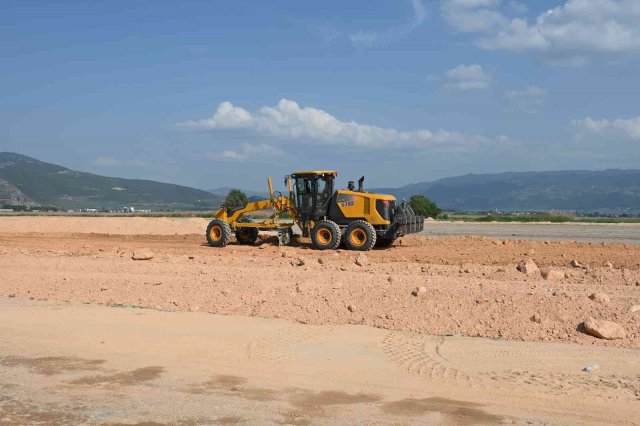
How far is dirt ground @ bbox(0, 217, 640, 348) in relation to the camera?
9.83 m

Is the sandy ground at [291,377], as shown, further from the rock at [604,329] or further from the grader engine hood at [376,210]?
the grader engine hood at [376,210]

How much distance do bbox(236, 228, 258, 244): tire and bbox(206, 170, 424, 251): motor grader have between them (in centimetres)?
55

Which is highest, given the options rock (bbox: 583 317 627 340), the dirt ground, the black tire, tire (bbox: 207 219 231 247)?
tire (bbox: 207 219 231 247)

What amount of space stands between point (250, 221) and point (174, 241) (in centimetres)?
433

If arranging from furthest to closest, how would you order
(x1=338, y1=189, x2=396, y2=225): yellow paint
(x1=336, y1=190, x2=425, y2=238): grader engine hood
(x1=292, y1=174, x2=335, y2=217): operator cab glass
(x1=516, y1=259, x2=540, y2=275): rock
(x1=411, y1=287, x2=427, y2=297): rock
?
(x1=292, y1=174, x2=335, y2=217): operator cab glass → (x1=338, y1=189, x2=396, y2=225): yellow paint → (x1=336, y1=190, x2=425, y2=238): grader engine hood → (x1=516, y1=259, x2=540, y2=275): rock → (x1=411, y1=287, x2=427, y2=297): rock

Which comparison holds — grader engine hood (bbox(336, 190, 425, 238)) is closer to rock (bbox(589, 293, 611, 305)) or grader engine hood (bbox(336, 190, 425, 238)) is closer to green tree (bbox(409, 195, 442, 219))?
rock (bbox(589, 293, 611, 305))

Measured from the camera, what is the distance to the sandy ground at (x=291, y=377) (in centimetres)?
649

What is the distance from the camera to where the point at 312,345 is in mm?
9109

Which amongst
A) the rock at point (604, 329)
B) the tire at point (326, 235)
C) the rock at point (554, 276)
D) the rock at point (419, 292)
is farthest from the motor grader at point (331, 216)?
the rock at point (604, 329)

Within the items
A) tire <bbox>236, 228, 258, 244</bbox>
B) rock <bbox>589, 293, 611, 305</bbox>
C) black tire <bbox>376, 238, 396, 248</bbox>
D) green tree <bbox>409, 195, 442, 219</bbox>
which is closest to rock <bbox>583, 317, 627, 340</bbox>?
rock <bbox>589, 293, 611, 305</bbox>

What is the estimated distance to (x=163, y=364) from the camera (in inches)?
326

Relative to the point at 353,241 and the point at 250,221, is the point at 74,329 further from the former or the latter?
the point at 250,221

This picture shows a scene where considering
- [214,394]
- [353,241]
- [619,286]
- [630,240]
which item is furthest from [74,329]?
[630,240]

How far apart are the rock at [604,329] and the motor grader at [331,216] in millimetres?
11661
